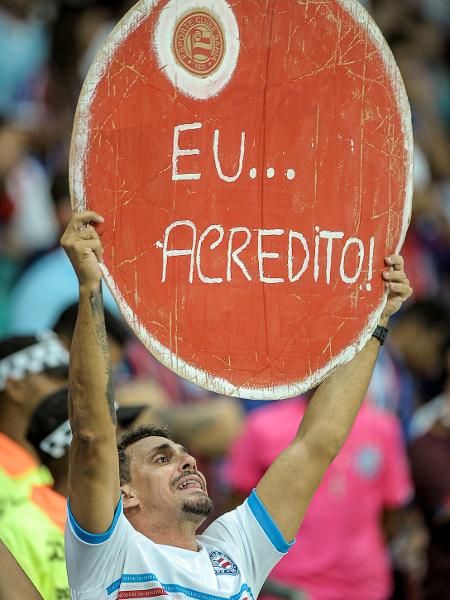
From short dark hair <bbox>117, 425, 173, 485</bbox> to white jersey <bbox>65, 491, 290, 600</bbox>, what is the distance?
Result: 25 centimetres

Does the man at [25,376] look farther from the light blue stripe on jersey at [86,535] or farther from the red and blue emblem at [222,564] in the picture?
the light blue stripe on jersey at [86,535]

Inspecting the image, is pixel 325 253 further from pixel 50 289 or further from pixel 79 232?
pixel 50 289

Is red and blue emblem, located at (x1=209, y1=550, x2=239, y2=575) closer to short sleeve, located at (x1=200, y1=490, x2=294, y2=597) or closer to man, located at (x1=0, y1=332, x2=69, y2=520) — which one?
short sleeve, located at (x1=200, y1=490, x2=294, y2=597)

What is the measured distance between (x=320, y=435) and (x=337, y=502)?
2.45 metres

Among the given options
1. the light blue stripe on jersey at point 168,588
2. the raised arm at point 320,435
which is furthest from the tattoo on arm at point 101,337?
the raised arm at point 320,435

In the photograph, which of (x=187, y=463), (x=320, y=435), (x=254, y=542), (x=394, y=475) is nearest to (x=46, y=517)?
(x=187, y=463)

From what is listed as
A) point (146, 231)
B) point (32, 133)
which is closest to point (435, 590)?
point (32, 133)

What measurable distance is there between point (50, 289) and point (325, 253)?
10.6ft

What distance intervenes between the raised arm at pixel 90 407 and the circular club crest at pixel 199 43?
48 cm

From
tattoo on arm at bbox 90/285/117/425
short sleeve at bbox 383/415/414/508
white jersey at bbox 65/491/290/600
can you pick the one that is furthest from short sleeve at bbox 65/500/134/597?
short sleeve at bbox 383/415/414/508

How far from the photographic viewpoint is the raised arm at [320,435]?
348 centimetres

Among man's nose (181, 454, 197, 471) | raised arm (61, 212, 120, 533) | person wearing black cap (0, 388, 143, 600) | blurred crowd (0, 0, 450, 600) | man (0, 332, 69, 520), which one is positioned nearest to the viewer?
raised arm (61, 212, 120, 533)

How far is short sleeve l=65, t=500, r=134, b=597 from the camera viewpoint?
305 centimetres

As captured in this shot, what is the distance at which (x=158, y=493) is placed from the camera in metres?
3.45
